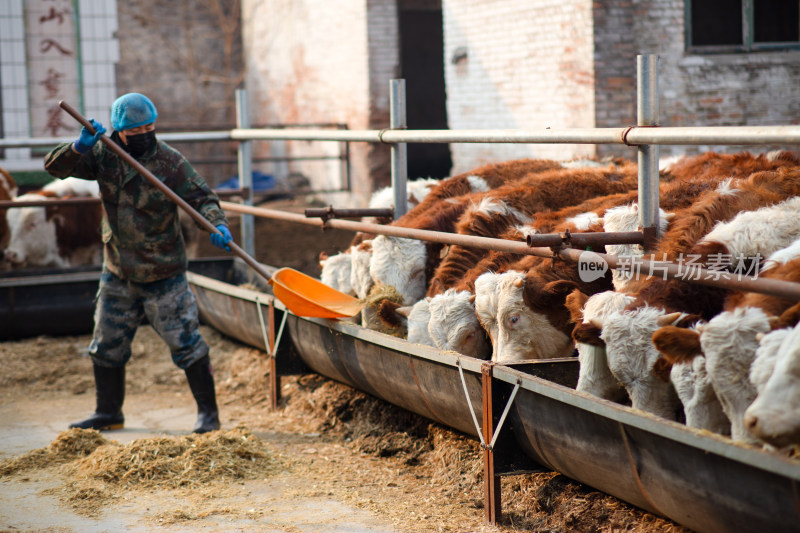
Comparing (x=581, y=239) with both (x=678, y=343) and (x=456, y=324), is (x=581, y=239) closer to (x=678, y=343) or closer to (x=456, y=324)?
(x=678, y=343)

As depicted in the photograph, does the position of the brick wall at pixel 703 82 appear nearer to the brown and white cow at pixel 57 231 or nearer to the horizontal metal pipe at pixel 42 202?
the horizontal metal pipe at pixel 42 202

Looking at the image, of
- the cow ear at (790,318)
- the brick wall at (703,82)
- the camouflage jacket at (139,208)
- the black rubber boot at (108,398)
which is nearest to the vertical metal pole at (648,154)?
the cow ear at (790,318)

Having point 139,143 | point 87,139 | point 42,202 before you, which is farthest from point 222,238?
point 42,202


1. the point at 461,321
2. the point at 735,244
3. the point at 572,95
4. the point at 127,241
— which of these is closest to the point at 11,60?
the point at 572,95

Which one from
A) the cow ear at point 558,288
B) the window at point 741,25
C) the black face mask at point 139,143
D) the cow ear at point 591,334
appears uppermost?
the window at point 741,25

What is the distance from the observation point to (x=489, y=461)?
3.84 metres

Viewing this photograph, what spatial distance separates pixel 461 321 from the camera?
4672 mm

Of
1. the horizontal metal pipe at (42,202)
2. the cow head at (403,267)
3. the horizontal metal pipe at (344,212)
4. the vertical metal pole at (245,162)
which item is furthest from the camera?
the vertical metal pole at (245,162)

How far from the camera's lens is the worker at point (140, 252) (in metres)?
5.29

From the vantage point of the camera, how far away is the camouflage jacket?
5.29 m

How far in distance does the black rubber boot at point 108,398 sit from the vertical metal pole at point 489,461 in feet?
8.64

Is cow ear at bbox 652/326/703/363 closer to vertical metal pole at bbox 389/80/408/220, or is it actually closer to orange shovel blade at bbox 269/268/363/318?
orange shovel blade at bbox 269/268/363/318

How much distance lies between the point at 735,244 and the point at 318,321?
2425 millimetres

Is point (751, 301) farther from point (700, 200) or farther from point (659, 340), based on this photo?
point (700, 200)
